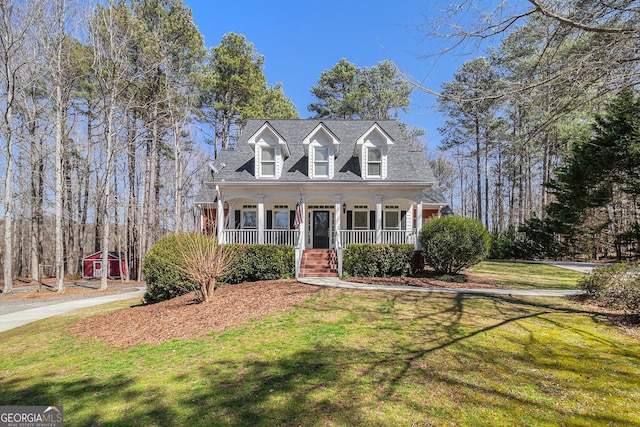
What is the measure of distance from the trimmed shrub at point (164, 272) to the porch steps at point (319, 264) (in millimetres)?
4781

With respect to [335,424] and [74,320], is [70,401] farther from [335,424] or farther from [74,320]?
[74,320]

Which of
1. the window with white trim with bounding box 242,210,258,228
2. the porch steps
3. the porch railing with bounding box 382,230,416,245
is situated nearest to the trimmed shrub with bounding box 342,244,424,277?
the porch steps

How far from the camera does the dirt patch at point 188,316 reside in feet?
20.7

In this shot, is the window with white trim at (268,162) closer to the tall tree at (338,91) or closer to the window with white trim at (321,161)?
the window with white trim at (321,161)

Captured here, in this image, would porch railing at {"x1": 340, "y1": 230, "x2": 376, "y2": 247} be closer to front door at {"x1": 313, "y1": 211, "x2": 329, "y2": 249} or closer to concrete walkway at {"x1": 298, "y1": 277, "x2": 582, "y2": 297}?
front door at {"x1": 313, "y1": 211, "x2": 329, "y2": 249}

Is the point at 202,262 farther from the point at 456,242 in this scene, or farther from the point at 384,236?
the point at 456,242

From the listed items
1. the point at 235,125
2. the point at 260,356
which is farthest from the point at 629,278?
the point at 235,125

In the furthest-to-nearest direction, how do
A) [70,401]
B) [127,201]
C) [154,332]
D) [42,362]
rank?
1. [127,201]
2. [154,332]
3. [42,362]
4. [70,401]

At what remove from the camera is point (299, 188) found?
537 inches

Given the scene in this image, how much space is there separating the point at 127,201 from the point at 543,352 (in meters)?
28.7

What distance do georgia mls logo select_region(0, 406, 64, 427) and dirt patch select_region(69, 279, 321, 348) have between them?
6.90 ft

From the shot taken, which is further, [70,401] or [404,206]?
[404,206]

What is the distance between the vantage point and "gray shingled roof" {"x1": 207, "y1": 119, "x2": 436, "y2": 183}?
46.6 ft

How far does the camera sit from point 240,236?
13.7m
